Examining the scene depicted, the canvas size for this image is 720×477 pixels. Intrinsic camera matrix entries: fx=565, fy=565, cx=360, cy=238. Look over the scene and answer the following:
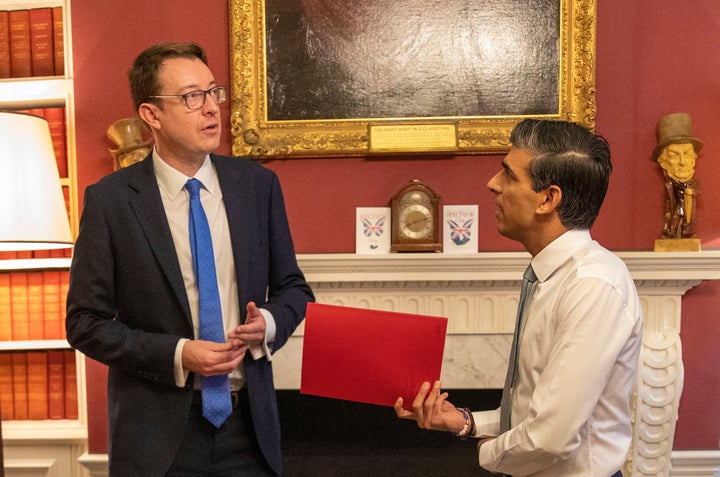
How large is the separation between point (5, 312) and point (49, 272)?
0.90 ft

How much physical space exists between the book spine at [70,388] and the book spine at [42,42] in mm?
1370

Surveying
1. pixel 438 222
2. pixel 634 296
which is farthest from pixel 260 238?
pixel 438 222

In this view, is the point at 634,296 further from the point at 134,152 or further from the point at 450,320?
the point at 134,152

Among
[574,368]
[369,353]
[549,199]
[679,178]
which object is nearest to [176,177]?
[369,353]

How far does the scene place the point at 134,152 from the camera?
245 cm

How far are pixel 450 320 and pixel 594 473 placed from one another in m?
1.53

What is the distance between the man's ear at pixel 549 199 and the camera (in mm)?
1123

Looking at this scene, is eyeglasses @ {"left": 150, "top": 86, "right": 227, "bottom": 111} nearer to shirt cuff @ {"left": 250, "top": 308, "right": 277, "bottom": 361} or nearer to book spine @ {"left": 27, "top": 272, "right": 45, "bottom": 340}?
shirt cuff @ {"left": 250, "top": 308, "right": 277, "bottom": 361}

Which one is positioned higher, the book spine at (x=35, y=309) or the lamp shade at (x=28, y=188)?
the lamp shade at (x=28, y=188)

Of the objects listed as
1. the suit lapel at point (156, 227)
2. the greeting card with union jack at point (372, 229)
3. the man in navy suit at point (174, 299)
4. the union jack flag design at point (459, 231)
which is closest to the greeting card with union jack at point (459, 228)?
the union jack flag design at point (459, 231)

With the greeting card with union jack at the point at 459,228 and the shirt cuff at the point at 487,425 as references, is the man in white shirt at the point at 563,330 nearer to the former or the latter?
the shirt cuff at the point at 487,425

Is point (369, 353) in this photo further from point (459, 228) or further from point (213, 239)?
point (459, 228)

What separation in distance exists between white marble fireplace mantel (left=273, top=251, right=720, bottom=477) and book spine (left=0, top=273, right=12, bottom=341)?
1258mm

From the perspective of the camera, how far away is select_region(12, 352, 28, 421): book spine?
267 centimetres
